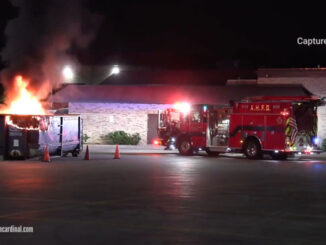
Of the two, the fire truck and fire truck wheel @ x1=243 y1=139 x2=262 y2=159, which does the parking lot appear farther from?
fire truck wheel @ x1=243 y1=139 x2=262 y2=159

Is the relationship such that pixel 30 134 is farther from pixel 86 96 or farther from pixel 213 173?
pixel 86 96

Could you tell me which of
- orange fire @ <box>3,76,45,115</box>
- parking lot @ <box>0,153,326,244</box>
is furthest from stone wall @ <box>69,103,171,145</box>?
parking lot @ <box>0,153,326,244</box>

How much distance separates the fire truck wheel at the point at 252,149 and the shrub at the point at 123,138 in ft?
43.8

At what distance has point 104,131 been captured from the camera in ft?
132

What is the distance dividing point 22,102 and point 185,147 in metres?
8.04

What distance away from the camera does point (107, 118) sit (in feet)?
132

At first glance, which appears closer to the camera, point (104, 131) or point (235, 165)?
point (235, 165)

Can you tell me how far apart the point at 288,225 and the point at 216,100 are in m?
30.1

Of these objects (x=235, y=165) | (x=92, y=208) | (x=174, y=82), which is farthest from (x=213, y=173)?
(x=174, y=82)

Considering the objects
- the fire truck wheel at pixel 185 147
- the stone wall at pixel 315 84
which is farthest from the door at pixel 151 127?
the fire truck wheel at pixel 185 147

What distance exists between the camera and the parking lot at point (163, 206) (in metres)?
8.93

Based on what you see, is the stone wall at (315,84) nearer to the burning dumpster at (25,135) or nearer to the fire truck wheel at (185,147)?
the fire truck wheel at (185,147)

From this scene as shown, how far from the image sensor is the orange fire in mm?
29144

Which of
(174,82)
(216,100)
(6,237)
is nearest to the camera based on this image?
(6,237)
